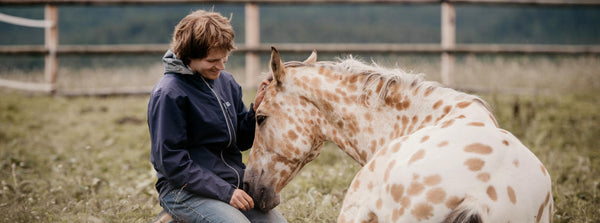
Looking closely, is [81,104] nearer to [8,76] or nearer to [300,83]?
[8,76]

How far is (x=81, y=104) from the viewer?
755cm

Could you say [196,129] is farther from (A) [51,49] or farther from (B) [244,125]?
(A) [51,49]

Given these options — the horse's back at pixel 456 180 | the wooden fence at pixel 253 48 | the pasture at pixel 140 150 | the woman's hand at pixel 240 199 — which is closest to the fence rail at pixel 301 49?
the wooden fence at pixel 253 48

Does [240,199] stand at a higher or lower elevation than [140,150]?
higher

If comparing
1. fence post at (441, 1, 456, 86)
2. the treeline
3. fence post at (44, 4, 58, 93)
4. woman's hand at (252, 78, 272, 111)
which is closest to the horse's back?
woman's hand at (252, 78, 272, 111)

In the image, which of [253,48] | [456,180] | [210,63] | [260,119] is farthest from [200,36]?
[253,48]

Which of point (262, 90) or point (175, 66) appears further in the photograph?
point (262, 90)

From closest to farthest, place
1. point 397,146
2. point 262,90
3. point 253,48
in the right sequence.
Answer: point 397,146, point 262,90, point 253,48

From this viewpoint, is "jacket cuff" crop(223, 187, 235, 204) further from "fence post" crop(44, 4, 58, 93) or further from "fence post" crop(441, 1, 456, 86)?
"fence post" crop(44, 4, 58, 93)

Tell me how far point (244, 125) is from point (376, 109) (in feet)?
2.90

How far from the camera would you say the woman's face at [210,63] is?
2623 mm

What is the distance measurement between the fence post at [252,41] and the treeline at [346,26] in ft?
21.0

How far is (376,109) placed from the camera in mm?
2604

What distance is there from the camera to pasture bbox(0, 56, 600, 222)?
3.63 metres
